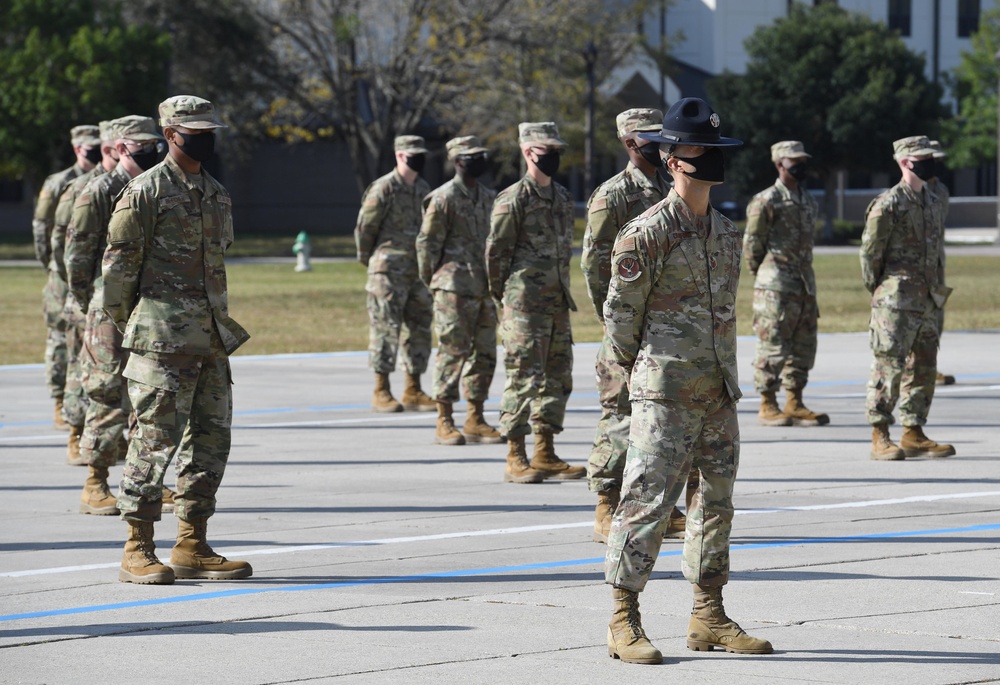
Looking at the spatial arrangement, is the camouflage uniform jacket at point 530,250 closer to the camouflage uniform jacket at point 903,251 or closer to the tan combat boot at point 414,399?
the camouflage uniform jacket at point 903,251

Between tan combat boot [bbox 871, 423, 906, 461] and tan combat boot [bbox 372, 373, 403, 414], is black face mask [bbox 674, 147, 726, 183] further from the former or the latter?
tan combat boot [bbox 372, 373, 403, 414]

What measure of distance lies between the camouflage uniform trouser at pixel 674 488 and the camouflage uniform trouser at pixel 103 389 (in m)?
4.22

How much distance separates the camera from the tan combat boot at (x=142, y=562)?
7.65 meters

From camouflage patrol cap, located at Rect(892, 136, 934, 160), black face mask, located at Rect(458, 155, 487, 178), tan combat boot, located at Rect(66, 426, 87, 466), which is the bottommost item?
tan combat boot, located at Rect(66, 426, 87, 466)

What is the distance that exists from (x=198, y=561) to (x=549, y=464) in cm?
343

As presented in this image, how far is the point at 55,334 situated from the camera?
12969 mm

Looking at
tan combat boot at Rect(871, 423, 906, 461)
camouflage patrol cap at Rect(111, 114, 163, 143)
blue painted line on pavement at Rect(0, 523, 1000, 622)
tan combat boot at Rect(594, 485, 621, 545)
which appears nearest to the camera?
blue painted line on pavement at Rect(0, 523, 1000, 622)

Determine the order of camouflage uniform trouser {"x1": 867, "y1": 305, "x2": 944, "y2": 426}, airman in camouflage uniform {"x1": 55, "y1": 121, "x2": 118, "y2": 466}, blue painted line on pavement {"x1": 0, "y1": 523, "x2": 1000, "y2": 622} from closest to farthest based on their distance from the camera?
blue painted line on pavement {"x1": 0, "y1": 523, "x2": 1000, "y2": 622}, airman in camouflage uniform {"x1": 55, "y1": 121, "x2": 118, "y2": 466}, camouflage uniform trouser {"x1": 867, "y1": 305, "x2": 944, "y2": 426}

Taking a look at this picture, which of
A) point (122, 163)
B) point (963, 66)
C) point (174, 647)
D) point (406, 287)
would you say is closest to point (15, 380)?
point (406, 287)

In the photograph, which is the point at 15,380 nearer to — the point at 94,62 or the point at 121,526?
the point at 121,526

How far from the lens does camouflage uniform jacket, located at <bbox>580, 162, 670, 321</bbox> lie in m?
8.70

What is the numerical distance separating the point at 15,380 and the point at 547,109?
115 ft

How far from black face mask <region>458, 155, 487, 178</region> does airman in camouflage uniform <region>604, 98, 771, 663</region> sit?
19.6ft

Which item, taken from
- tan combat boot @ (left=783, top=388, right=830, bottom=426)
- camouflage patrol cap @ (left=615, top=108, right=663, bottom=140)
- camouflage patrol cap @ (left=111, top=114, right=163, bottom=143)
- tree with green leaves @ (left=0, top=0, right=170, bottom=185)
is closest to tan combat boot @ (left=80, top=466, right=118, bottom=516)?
camouflage patrol cap @ (left=111, top=114, right=163, bottom=143)
